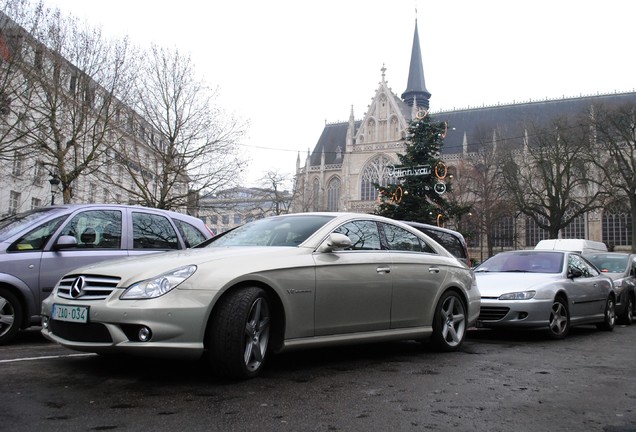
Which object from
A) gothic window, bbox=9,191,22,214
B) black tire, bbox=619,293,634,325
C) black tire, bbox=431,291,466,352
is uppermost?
gothic window, bbox=9,191,22,214

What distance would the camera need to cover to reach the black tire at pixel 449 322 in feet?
20.6

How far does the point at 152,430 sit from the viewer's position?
3.09m

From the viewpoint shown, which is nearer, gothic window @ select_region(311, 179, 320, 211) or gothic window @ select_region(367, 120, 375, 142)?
gothic window @ select_region(367, 120, 375, 142)

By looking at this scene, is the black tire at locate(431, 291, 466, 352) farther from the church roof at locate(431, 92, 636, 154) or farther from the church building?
the church roof at locate(431, 92, 636, 154)

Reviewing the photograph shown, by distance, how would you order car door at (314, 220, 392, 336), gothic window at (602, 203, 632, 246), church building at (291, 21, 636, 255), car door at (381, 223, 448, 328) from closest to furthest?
car door at (314, 220, 392, 336), car door at (381, 223, 448, 328), gothic window at (602, 203, 632, 246), church building at (291, 21, 636, 255)

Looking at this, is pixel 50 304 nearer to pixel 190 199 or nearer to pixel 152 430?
pixel 152 430

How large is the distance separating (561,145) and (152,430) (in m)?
44.0

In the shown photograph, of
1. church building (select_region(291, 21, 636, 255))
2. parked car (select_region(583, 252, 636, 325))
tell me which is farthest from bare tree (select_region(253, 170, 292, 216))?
parked car (select_region(583, 252, 636, 325))

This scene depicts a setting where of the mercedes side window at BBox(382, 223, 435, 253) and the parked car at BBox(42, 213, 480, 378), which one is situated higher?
the mercedes side window at BBox(382, 223, 435, 253)

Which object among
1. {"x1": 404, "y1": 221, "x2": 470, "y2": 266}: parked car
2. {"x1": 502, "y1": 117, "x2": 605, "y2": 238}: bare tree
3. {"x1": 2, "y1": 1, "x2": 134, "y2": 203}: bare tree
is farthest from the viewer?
{"x1": 502, "y1": 117, "x2": 605, "y2": 238}: bare tree

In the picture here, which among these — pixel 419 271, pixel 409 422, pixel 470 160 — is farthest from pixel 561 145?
pixel 409 422

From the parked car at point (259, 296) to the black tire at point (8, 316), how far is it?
178cm

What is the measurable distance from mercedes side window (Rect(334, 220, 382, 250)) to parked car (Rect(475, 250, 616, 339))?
298 cm

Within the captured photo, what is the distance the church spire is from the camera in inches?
3007
